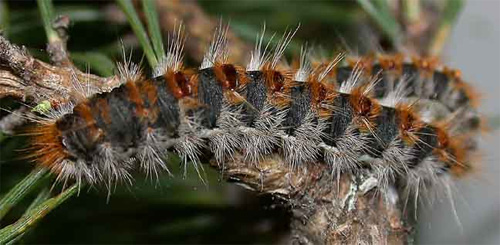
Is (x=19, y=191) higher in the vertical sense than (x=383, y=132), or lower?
lower

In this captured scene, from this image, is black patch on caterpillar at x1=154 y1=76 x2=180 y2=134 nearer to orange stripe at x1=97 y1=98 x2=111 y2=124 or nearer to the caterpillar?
the caterpillar

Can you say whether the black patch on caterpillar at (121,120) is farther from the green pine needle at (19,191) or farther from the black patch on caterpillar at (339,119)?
the black patch on caterpillar at (339,119)

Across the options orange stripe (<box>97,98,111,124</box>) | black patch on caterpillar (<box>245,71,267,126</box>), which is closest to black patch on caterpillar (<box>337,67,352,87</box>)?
black patch on caterpillar (<box>245,71,267,126</box>)

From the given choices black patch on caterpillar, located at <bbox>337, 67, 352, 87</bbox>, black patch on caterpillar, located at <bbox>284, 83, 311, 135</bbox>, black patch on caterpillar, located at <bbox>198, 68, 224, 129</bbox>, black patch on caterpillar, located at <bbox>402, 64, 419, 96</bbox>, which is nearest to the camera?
black patch on caterpillar, located at <bbox>198, 68, 224, 129</bbox>

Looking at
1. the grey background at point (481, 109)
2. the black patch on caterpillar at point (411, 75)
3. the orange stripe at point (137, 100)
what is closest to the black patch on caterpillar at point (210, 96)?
the orange stripe at point (137, 100)

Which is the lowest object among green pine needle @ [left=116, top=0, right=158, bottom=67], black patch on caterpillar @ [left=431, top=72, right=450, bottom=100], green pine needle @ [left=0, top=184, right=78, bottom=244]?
green pine needle @ [left=0, top=184, right=78, bottom=244]

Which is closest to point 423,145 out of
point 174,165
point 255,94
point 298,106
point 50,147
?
point 298,106

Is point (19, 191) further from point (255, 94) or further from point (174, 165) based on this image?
point (174, 165)
